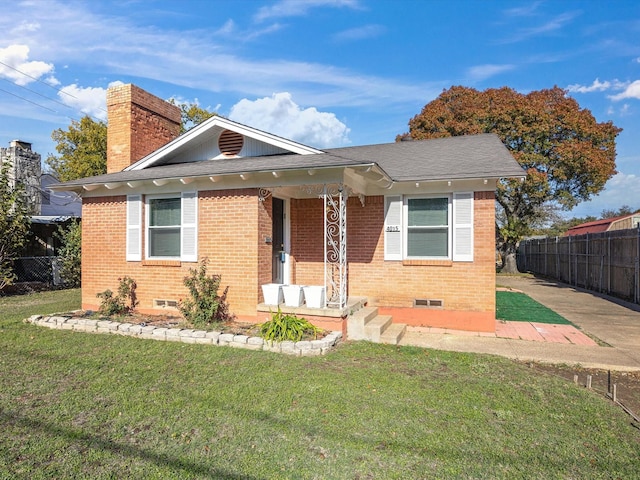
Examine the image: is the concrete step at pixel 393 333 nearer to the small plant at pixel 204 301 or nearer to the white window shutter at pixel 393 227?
the white window shutter at pixel 393 227

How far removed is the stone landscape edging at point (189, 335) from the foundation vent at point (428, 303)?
226cm

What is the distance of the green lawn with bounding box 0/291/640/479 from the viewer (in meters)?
3.08

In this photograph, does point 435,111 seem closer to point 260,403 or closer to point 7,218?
point 7,218

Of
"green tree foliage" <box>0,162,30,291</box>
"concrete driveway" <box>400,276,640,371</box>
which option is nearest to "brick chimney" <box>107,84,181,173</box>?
"green tree foliage" <box>0,162,30,291</box>

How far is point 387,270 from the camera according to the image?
28.0 ft

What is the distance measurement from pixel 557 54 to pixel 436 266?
13.7m

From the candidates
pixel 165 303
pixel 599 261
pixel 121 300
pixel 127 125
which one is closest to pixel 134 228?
pixel 121 300

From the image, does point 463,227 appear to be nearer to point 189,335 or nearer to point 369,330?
point 369,330

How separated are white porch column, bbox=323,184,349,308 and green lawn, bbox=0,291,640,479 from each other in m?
1.64

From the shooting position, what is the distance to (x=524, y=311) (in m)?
10.5

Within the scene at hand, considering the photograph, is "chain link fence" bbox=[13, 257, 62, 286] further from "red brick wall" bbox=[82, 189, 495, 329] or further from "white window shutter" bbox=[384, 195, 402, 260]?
"white window shutter" bbox=[384, 195, 402, 260]

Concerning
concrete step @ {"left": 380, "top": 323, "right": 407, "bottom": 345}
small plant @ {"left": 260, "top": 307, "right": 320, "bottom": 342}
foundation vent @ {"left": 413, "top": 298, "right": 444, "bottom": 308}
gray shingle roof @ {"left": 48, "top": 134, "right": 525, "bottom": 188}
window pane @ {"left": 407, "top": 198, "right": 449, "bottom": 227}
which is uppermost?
gray shingle roof @ {"left": 48, "top": 134, "right": 525, "bottom": 188}

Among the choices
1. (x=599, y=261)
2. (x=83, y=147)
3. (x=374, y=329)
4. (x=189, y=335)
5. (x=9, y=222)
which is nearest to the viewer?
(x=189, y=335)

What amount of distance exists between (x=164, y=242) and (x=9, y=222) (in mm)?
7304
